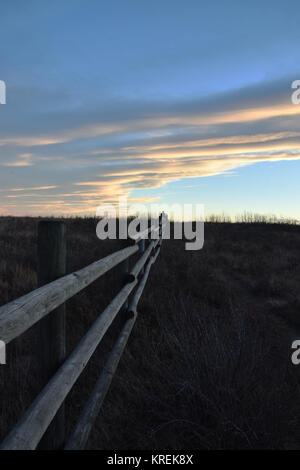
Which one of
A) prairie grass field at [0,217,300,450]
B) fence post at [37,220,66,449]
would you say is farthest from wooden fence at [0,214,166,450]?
prairie grass field at [0,217,300,450]

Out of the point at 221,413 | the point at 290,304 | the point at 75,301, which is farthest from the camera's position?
the point at 290,304

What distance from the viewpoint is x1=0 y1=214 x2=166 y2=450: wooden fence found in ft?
6.02

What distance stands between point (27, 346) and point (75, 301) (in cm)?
170

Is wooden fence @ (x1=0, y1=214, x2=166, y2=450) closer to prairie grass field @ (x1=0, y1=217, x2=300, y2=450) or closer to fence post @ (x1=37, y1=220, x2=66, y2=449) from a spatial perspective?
fence post @ (x1=37, y1=220, x2=66, y2=449)

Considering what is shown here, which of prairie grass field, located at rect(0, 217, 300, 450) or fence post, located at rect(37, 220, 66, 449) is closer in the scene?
fence post, located at rect(37, 220, 66, 449)

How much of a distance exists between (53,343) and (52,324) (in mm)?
132

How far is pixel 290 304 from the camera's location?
913 cm

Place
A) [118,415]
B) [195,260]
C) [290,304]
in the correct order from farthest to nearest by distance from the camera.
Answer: [195,260]
[290,304]
[118,415]

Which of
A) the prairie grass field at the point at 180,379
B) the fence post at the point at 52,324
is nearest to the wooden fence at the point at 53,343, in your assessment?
the fence post at the point at 52,324

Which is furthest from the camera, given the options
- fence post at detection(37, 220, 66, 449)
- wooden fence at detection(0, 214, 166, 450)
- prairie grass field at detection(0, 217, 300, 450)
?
prairie grass field at detection(0, 217, 300, 450)

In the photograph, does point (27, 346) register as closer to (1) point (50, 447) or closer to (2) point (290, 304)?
(1) point (50, 447)
